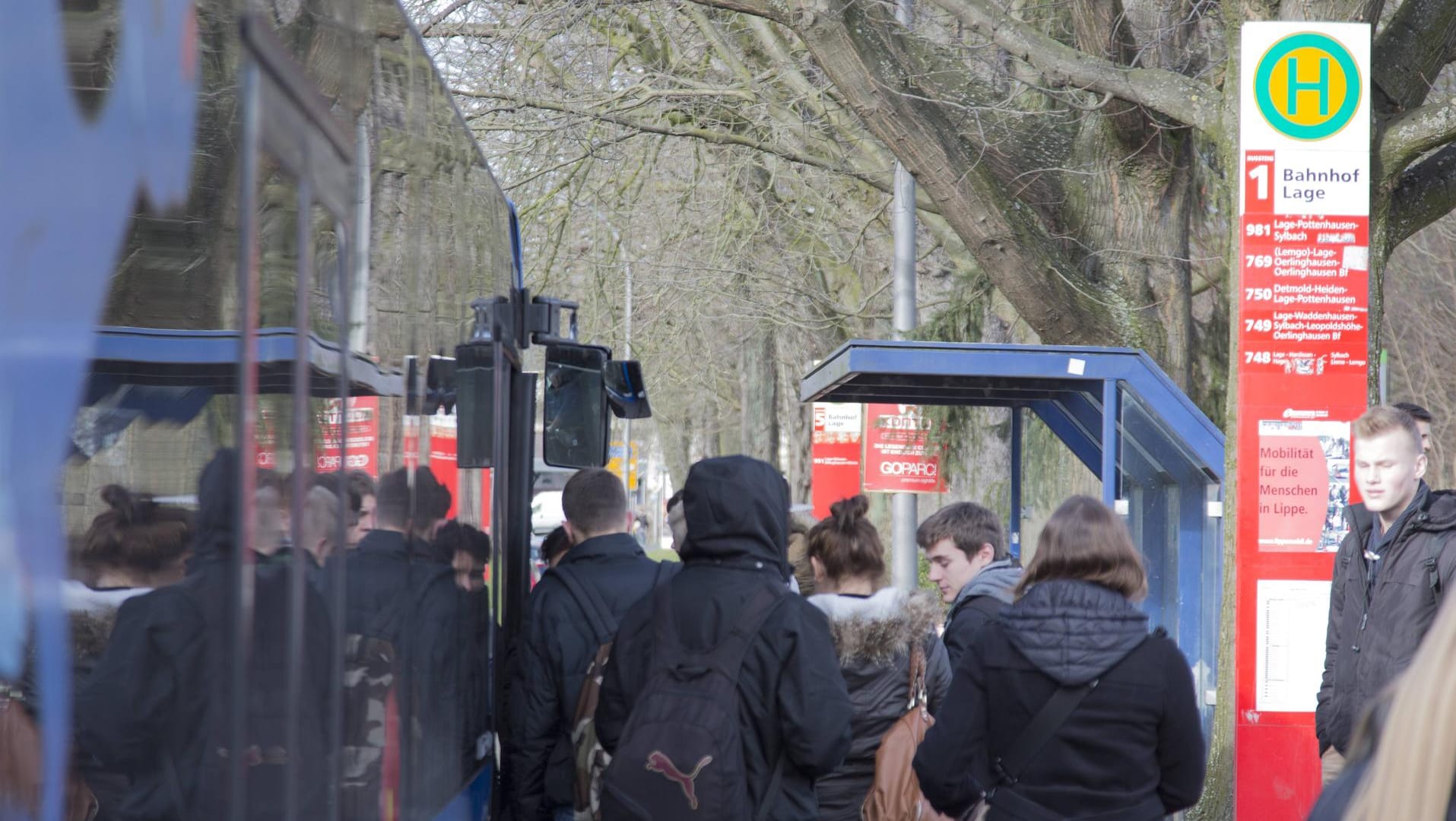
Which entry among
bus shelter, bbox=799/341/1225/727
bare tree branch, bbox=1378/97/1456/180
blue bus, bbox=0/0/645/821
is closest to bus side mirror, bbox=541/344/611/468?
bus shelter, bbox=799/341/1225/727

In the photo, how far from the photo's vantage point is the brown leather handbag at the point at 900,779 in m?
4.48

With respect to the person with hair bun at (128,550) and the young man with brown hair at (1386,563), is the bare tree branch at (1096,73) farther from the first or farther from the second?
the person with hair bun at (128,550)

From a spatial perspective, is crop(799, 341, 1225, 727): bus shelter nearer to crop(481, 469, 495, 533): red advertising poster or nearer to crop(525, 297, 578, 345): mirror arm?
crop(525, 297, 578, 345): mirror arm

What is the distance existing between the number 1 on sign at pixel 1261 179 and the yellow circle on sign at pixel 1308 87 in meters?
0.23

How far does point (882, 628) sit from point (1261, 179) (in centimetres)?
276

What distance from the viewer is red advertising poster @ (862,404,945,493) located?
42.3 feet

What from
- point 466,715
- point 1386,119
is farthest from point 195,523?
point 1386,119

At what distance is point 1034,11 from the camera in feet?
41.3

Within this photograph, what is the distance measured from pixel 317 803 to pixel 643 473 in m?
74.8

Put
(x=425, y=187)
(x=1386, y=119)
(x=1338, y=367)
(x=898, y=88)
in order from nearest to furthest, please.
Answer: (x=425, y=187) → (x=1338, y=367) → (x=1386, y=119) → (x=898, y=88)

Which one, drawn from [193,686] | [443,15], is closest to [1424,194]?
[443,15]

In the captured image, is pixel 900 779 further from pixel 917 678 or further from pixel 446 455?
pixel 446 455

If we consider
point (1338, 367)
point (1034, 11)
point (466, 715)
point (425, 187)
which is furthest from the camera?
point (1034, 11)

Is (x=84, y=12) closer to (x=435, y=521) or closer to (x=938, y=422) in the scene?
(x=435, y=521)
